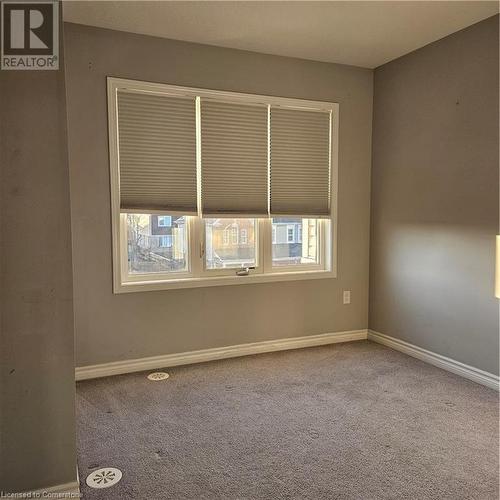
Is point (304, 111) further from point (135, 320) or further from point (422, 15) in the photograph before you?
point (135, 320)

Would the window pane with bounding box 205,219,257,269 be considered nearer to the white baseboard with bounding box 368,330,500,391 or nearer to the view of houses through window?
the view of houses through window

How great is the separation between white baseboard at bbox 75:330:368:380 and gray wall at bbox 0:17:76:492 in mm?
1591

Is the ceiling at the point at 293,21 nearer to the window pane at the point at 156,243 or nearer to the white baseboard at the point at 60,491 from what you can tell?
the window pane at the point at 156,243

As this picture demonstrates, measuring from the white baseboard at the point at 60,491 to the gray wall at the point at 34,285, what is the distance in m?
0.02

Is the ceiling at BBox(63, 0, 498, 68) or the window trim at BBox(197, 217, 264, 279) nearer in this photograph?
the ceiling at BBox(63, 0, 498, 68)

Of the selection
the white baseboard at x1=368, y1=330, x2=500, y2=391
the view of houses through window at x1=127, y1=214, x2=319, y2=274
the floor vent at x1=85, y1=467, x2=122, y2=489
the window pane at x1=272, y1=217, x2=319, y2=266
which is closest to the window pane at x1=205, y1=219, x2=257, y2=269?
the view of houses through window at x1=127, y1=214, x2=319, y2=274

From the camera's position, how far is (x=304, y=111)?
4012 mm

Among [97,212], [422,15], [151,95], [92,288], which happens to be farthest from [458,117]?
[92,288]

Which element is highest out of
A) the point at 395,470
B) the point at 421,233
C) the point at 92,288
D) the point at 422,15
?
the point at 422,15

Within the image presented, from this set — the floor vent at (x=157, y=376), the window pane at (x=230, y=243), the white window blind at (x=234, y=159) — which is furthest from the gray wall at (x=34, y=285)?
the window pane at (x=230, y=243)

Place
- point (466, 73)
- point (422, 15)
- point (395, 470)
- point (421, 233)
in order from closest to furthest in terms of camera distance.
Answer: point (395, 470)
point (422, 15)
point (466, 73)
point (421, 233)

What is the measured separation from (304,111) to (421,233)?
1478 mm

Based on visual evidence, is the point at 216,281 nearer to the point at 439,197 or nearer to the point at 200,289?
the point at 200,289

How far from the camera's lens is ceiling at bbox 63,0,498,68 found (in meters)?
2.95
